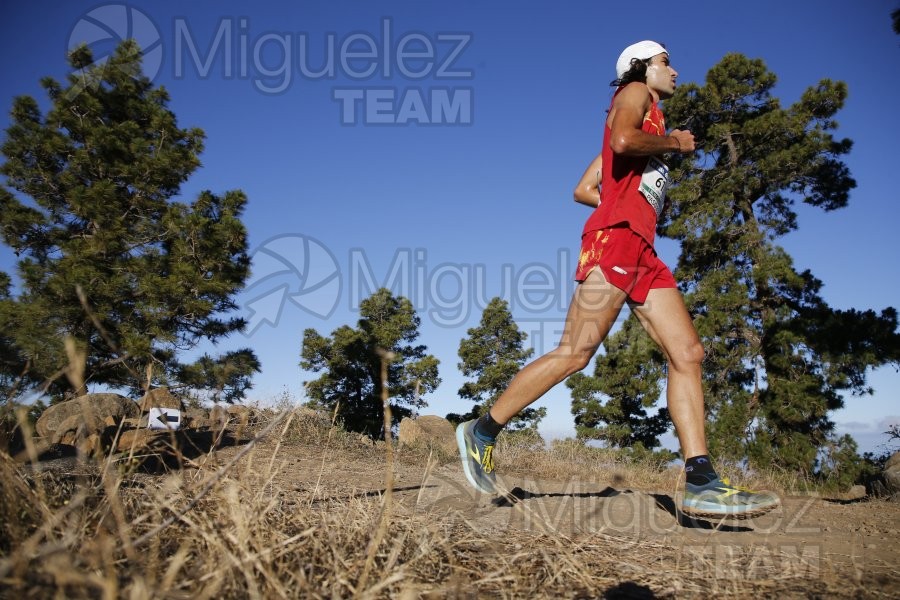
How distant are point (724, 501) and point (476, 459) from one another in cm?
117

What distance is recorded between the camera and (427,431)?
14711 mm

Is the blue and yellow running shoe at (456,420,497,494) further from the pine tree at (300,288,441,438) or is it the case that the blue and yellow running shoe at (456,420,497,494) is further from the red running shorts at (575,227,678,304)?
the pine tree at (300,288,441,438)

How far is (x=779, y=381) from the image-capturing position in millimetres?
10781

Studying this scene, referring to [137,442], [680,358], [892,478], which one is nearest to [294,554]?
[680,358]

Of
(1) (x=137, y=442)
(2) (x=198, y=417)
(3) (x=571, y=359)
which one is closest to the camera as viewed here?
(3) (x=571, y=359)

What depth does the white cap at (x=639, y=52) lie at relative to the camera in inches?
120

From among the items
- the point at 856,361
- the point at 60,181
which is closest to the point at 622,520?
the point at 856,361

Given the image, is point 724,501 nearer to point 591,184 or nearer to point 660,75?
point 591,184

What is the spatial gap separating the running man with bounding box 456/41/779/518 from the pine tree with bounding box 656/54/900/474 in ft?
30.4

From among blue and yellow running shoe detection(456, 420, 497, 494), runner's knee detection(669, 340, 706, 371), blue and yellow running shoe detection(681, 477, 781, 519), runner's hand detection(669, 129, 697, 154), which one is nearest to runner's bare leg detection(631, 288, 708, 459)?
runner's knee detection(669, 340, 706, 371)

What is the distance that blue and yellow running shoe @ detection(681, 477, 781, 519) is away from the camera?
238 cm

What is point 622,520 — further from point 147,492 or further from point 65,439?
point 65,439

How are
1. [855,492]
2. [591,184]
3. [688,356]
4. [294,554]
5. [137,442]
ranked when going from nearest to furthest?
[294,554] < [688,356] < [591,184] < [137,442] < [855,492]

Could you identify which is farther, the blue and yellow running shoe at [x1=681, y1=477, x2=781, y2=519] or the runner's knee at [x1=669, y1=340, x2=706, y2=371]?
the runner's knee at [x1=669, y1=340, x2=706, y2=371]
